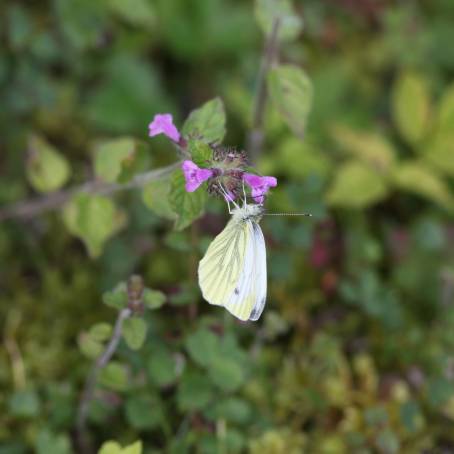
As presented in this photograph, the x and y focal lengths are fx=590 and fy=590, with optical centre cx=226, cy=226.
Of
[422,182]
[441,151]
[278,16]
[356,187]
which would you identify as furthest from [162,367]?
[441,151]

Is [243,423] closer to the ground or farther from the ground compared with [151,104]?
closer to the ground

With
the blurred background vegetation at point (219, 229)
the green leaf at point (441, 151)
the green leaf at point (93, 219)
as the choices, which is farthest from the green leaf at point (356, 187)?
the green leaf at point (93, 219)

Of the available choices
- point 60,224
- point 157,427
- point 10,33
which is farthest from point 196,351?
point 10,33

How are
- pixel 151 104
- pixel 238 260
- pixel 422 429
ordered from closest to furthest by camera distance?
pixel 238 260, pixel 422 429, pixel 151 104

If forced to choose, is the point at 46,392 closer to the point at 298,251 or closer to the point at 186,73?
the point at 298,251

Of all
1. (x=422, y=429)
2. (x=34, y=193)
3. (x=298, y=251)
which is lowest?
(x=422, y=429)

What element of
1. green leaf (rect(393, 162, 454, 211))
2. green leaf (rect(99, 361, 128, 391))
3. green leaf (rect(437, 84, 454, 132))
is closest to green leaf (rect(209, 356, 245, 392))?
green leaf (rect(99, 361, 128, 391))
